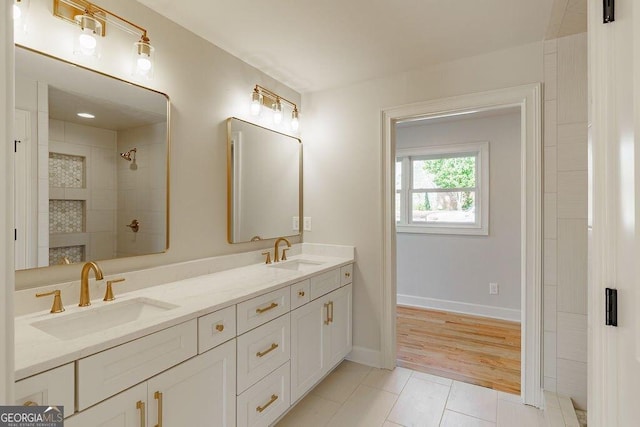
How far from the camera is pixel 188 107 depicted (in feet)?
6.48

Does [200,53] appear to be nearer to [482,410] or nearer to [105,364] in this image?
[105,364]

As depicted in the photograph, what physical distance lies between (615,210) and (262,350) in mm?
1569

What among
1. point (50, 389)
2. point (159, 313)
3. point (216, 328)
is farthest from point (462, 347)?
point (50, 389)

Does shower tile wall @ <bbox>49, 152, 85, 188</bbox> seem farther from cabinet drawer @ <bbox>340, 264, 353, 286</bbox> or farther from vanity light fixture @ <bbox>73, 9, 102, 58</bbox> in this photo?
cabinet drawer @ <bbox>340, 264, 353, 286</bbox>

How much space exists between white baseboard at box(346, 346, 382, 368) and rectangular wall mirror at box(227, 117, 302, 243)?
3.77 feet

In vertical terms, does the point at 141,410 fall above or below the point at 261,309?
below

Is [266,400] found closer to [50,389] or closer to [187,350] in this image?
[187,350]

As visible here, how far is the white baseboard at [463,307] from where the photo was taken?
3736mm

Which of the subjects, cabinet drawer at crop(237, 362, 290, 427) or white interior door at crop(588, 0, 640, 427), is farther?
cabinet drawer at crop(237, 362, 290, 427)

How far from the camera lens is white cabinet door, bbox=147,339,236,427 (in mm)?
1209

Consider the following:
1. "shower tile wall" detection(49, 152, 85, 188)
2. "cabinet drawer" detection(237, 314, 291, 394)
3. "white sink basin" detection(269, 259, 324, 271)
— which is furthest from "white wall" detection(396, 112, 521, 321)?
"shower tile wall" detection(49, 152, 85, 188)

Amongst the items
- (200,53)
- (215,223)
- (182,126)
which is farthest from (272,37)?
(215,223)

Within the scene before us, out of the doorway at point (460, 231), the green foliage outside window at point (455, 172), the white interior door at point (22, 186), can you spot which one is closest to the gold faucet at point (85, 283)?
the white interior door at point (22, 186)

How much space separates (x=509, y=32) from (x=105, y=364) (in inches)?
104
